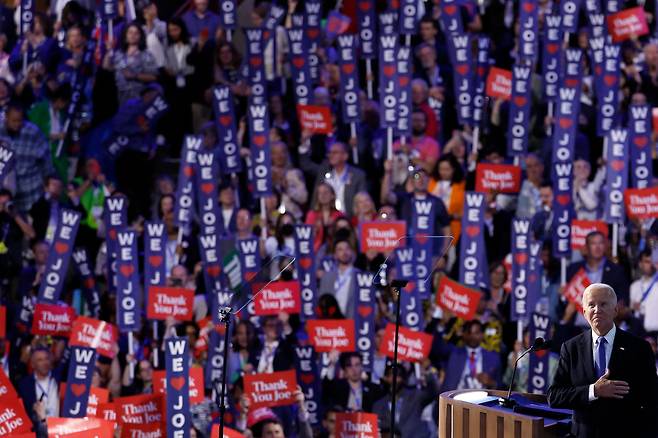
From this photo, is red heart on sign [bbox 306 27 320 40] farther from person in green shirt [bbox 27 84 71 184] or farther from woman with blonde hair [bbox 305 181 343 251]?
person in green shirt [bbox 27 84 71 184]

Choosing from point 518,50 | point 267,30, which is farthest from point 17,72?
point 518,50

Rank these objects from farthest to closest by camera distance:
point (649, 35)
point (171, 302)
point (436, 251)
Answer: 1. point (649, 35)
2. point (171, 302)
3. point (436, 251)

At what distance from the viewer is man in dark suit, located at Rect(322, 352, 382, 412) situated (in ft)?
30.1

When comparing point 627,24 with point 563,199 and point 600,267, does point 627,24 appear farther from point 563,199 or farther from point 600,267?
point 600,267

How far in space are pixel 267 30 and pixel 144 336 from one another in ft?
9.07

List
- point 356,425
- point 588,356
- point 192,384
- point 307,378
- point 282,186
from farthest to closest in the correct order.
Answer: point 282,186
point 307,378
point 192,384
point 356,425
point 588,356

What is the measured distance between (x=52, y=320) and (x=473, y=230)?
3.12m

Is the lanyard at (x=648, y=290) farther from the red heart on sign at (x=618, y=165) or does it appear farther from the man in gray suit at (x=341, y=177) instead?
the man in gray suit at (x=341, y=177)

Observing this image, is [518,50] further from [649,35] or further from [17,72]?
[17,72]

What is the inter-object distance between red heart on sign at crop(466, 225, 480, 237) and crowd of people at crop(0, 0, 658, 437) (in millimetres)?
223

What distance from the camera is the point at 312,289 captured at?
9570 millimetres

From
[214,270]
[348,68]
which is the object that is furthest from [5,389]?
[348,68]

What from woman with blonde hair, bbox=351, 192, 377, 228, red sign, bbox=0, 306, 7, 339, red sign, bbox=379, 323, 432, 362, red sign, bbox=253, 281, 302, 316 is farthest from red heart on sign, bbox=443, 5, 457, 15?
red sign, bbox=0, 306, 7, 339

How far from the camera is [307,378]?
30.3 ft
